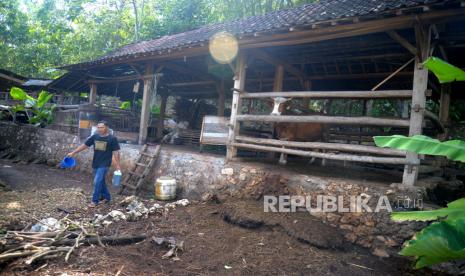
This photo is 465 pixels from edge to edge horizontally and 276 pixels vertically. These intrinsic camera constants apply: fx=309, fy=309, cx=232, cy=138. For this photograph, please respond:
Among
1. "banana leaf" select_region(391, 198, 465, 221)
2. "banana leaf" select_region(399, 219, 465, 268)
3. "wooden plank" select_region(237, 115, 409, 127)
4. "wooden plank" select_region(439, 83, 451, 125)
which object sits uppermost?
"wooden plank" select_region(439, 83, 451, 125)

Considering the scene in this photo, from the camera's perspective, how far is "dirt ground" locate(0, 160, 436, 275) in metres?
3.86

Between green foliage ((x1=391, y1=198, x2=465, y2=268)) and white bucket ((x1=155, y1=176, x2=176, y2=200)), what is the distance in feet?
17.3

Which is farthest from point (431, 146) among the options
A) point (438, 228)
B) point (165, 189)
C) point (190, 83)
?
point (190, 83)

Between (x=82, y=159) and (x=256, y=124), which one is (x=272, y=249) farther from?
(x=82, y=159)

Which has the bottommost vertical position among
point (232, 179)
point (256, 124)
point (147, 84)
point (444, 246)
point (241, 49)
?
point (232, 179)

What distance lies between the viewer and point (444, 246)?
208 centimetres

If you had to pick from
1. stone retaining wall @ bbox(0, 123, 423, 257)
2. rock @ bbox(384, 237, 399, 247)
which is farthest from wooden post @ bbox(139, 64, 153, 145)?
rock @ bbox(384, 237, 399, 247)

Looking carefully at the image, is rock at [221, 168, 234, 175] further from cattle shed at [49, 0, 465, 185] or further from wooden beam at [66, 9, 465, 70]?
wooden beam at [66, 9, 465, 70]

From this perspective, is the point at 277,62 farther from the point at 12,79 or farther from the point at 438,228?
the point at 12,79

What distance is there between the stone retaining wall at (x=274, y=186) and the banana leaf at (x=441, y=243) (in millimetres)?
2302

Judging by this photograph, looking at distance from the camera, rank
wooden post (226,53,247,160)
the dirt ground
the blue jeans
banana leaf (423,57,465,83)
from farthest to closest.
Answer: wooden post (226,53,247,160), the blue jeans, the dirt ground, banana leaf (423,57,465,83)

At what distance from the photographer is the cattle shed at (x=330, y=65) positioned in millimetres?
4656

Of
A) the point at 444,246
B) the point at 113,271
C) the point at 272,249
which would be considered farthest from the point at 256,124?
the point at 444,246

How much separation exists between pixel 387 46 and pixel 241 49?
3014mm
